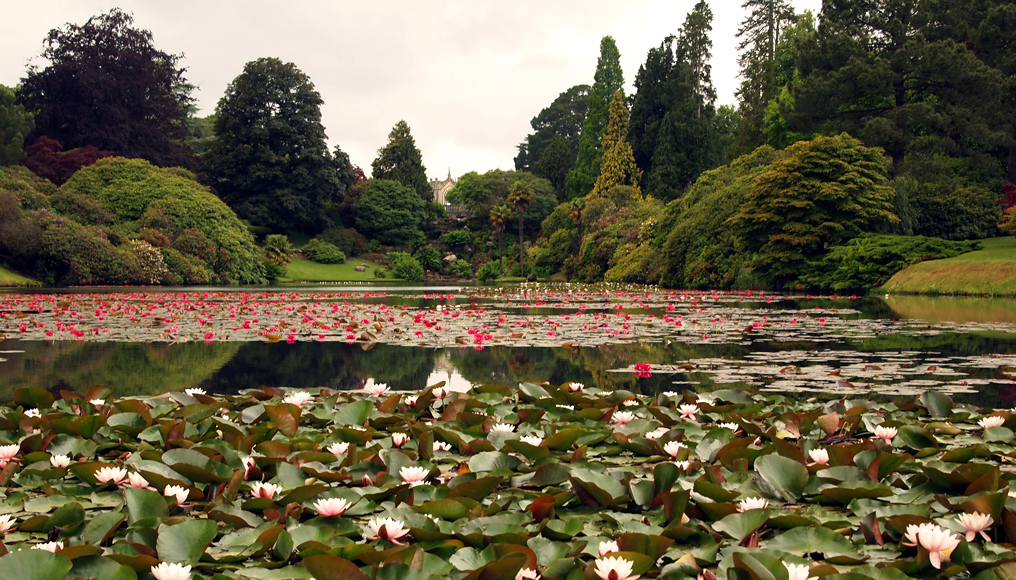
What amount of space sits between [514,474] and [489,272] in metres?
39.4

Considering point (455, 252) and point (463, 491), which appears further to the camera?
point (455, 252)

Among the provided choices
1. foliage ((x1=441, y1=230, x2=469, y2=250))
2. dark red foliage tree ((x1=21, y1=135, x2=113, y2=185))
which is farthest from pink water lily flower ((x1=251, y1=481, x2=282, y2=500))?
foliage ((x1=441, y1=230, x2=469, y2=250))

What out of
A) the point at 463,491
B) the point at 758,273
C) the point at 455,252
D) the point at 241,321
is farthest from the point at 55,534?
the point at 455,252

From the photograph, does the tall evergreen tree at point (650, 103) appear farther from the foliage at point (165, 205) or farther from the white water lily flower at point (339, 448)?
the white water lily flower at point (339, 448)

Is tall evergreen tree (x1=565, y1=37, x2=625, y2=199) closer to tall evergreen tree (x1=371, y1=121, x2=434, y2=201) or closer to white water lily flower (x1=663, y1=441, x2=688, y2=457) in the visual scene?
tall evergreen tree (x1=371, y1=121, x2=434, y2=201)

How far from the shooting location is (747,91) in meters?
41.2

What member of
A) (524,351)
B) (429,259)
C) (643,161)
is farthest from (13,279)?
(643,161)

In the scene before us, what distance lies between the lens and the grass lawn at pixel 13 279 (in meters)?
21.0

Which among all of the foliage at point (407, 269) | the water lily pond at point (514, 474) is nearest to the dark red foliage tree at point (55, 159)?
the foliage at point (407, 269)

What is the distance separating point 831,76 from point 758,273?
10.2m

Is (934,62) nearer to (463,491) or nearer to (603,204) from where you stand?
(603,204)

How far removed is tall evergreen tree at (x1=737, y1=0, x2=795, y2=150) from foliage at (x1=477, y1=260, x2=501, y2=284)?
1501cm

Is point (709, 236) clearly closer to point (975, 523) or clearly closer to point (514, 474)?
point (514, 474)

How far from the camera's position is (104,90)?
33.6 metres
